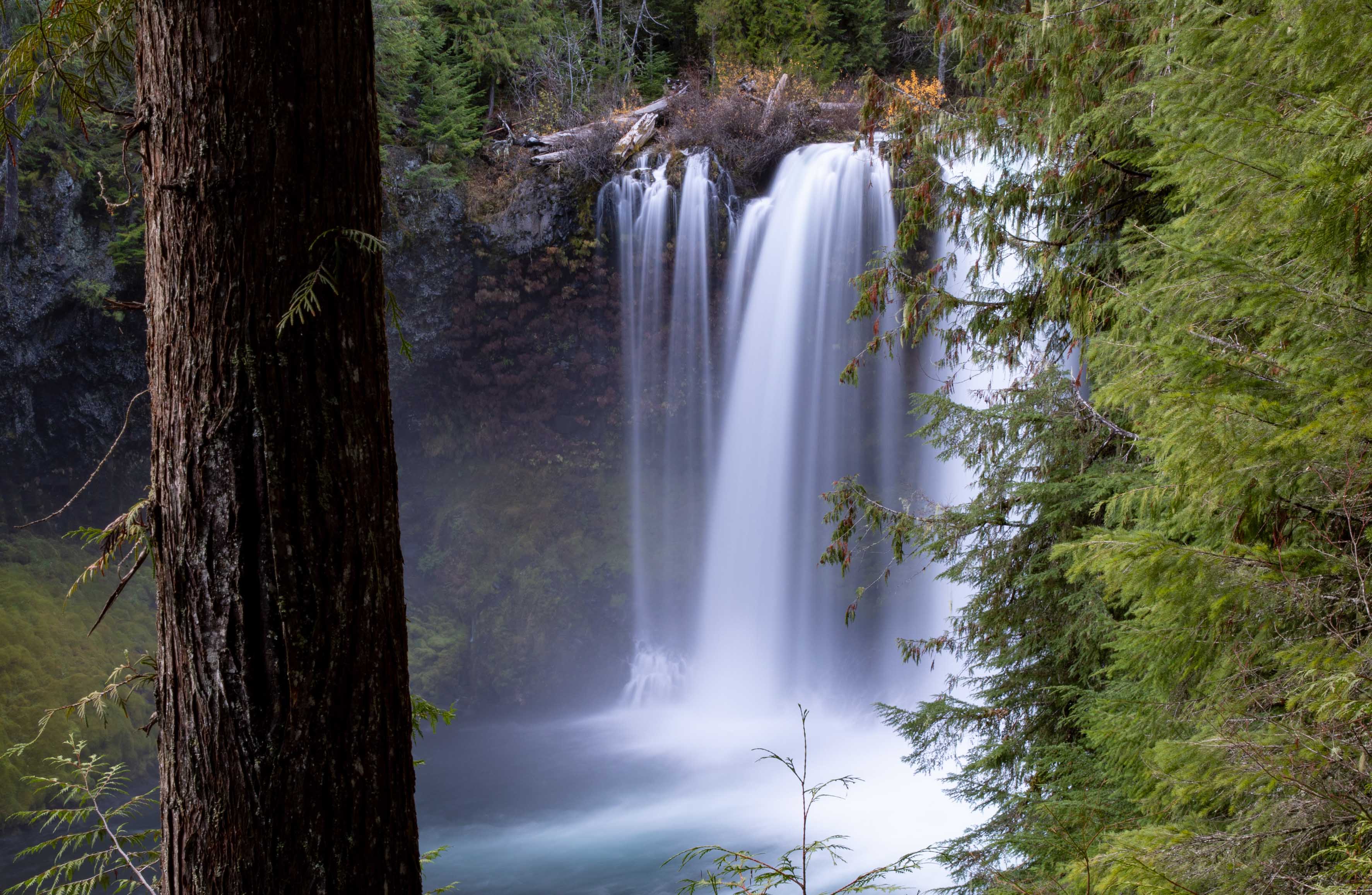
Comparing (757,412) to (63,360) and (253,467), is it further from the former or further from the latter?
(253,467)

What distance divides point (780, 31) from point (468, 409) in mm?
8791

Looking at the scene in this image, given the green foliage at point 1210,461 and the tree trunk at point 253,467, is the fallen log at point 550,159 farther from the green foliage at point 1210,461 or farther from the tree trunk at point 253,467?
the tree trunk at point 253,467

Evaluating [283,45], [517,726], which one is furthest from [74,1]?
[517,726]

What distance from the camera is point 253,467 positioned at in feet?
5.10

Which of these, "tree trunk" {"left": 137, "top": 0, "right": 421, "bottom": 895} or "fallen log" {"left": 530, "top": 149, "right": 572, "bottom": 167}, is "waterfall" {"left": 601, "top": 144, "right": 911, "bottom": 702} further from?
"tree trunk" {"left": 137, "top": 0, "right": 421, "bottom": 895}

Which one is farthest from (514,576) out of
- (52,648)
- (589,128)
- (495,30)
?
(495,30)

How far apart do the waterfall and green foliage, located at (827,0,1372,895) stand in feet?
25.7

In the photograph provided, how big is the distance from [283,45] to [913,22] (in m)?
4.09

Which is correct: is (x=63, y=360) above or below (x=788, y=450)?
above

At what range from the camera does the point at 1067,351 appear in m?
4.86

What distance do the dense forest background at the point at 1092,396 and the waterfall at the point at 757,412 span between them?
29.2 inches

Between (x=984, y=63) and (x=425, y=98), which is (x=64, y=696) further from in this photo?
(x=984, y=63)

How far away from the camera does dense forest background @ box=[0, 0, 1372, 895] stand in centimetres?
192

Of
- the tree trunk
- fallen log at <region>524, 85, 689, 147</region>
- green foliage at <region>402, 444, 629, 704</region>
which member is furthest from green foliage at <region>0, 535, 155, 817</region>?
the tree trunk
